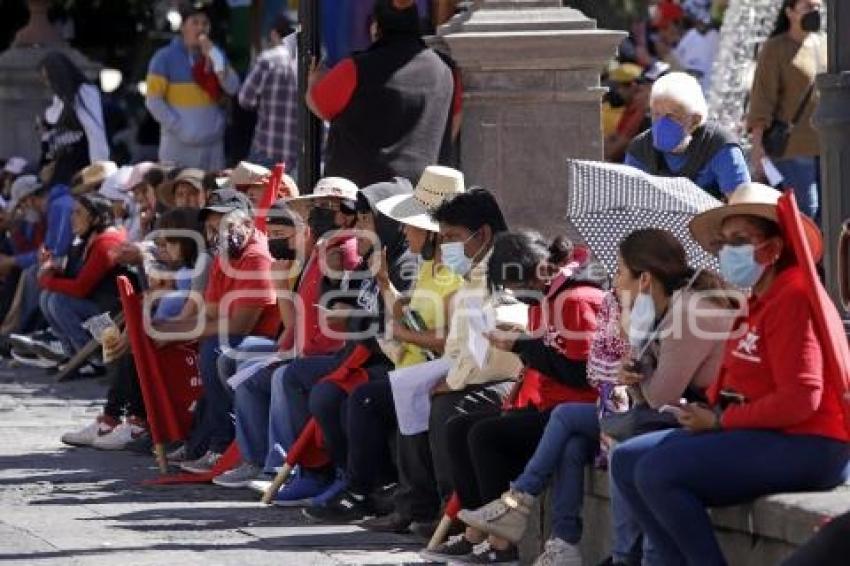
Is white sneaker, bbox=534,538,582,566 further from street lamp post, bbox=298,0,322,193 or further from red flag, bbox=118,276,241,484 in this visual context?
street lamp post, bbox=298,0,322,193

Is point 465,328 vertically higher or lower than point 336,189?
lower

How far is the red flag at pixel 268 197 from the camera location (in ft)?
44.8

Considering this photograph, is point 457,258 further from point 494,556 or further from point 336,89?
point 336,89

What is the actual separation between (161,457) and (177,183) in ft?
8.76

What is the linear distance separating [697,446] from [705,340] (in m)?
0.66

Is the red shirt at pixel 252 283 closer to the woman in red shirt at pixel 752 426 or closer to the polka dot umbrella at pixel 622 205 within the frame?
the polka dot umbrella at pixel 622 205

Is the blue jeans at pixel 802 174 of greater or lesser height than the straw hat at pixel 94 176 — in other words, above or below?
above

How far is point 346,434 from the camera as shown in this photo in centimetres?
1191

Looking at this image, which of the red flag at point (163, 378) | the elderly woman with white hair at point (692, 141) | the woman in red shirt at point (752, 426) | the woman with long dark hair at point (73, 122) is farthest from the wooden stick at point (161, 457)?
the woman with long dark hair at point (73, 122)

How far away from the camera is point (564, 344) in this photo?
1015 cm

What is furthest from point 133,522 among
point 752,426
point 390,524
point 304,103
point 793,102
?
point 793,102

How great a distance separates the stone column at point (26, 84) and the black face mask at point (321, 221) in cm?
1091

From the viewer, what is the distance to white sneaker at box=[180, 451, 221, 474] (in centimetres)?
1345

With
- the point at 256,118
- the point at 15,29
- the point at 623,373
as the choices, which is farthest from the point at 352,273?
the point at 15,29
